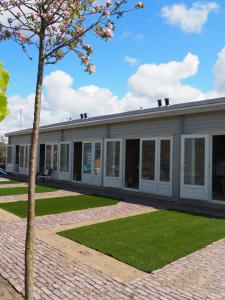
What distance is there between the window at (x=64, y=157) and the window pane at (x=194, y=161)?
8.54 m

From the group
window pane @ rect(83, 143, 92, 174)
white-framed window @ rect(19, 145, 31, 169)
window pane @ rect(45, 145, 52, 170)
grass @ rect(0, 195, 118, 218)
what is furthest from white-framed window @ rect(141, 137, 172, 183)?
white-framed window @ rect(19, 145, 31, 169)

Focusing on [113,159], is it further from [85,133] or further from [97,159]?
[85,133]

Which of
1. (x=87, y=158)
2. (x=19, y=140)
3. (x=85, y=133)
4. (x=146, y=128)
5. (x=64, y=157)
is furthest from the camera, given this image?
(x=19, y=140)

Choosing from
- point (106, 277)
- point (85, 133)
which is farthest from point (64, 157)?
point (106, 277)

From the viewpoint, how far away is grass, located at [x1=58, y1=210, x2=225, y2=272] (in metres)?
5.90

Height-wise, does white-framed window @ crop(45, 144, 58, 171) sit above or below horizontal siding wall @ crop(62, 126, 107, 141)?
below

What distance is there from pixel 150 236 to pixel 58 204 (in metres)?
4.92

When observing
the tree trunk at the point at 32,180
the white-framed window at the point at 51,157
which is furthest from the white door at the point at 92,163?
the tree trunk at the point at 32,180

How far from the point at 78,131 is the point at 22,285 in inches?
543

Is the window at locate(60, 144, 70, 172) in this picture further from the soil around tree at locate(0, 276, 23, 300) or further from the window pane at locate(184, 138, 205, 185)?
the soil around tree at locate(0, 276, 23, 300)

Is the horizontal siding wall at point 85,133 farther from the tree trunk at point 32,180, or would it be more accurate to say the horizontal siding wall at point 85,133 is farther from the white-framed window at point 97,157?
the tree trunk at point 32,180

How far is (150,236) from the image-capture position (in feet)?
23.6

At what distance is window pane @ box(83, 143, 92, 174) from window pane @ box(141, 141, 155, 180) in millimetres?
3911

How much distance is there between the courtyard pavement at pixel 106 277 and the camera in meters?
4.41
